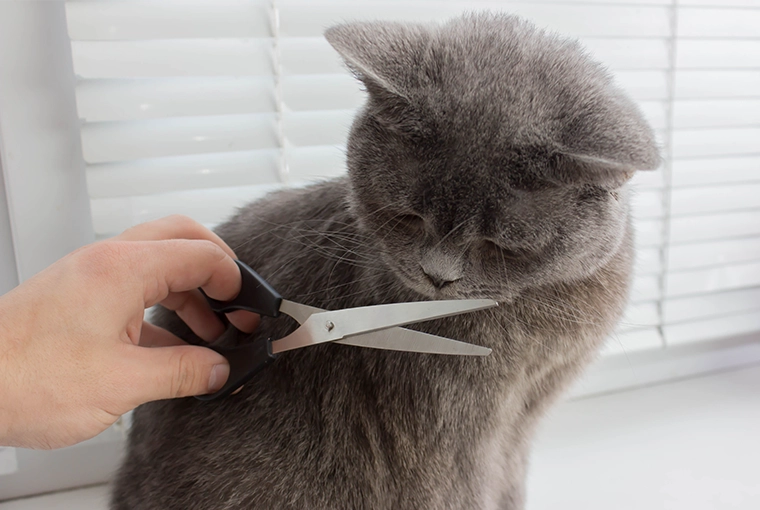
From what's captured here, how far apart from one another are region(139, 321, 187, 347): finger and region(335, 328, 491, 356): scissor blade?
33cm

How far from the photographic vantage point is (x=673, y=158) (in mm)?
1435

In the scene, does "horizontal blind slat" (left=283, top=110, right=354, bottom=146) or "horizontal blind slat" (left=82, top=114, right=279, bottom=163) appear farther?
"horizontal blind slat" (left=283, top=110, right=354, bottom=146)

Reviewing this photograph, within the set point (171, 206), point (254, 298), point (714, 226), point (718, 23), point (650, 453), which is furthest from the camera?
point (714, 226)

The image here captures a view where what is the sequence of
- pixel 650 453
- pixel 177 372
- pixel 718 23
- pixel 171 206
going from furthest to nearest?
1. pixel 718 23
2. pixel 650 453
3. pixel 171 206
4. pixel 177 372

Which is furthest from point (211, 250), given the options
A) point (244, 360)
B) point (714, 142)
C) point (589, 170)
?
point (714, 142)

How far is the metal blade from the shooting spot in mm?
725

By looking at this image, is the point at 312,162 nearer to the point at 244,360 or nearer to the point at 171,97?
the point at 171,97

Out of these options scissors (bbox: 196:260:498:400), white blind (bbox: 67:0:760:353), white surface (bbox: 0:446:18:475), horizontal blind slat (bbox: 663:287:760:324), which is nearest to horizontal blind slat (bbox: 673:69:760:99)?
white blind (bbox: 67:0:760:353)

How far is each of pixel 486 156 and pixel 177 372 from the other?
0.46 m

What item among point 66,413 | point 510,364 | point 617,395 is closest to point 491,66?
point 510,364

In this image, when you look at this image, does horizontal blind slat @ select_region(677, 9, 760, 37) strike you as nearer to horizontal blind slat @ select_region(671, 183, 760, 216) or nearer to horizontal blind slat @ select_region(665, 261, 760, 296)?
horizontal blind slat @ select_region(671, 183, 760, 216)

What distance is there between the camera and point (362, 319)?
748 mm

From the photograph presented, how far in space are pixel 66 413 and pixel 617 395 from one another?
4.33 ft

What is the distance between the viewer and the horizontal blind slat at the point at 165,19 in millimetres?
1016
